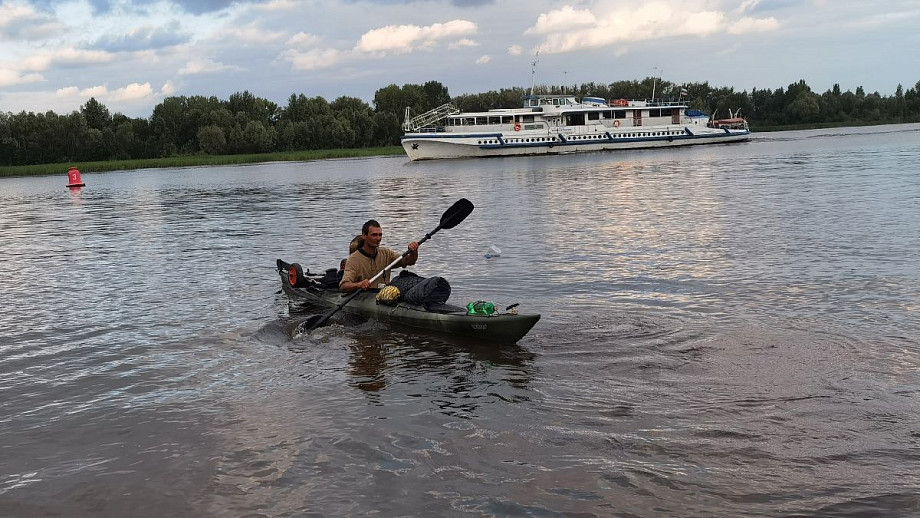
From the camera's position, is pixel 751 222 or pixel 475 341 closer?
pixel 475 341

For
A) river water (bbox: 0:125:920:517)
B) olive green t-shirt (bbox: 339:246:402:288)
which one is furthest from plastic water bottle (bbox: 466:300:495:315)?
olive green t-shirt (bbox: 339:246:402:288)

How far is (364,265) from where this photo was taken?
12.8 meters

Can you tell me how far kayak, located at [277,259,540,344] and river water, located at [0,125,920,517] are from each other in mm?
265

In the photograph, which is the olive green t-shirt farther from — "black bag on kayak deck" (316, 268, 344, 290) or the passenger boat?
the passenger boat

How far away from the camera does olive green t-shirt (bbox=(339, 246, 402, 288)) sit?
1266 cm

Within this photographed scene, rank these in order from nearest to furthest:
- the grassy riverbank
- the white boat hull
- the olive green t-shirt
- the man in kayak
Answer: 1. the man in kayak
2. the olive green t-shirt
3. the white boat hull
4. the grassy riverbank

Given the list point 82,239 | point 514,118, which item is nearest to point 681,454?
point 82,239

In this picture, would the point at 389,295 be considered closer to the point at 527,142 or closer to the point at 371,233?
the point at 371,233

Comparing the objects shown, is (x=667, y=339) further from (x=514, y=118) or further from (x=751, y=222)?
(x=514, y=118)

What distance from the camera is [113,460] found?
7730mm

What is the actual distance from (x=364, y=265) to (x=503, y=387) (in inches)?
169

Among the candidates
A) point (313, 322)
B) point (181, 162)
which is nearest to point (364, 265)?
point (313, 322)

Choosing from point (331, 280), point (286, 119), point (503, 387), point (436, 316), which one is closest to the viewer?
point (503, 387)

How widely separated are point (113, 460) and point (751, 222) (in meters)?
19.6
